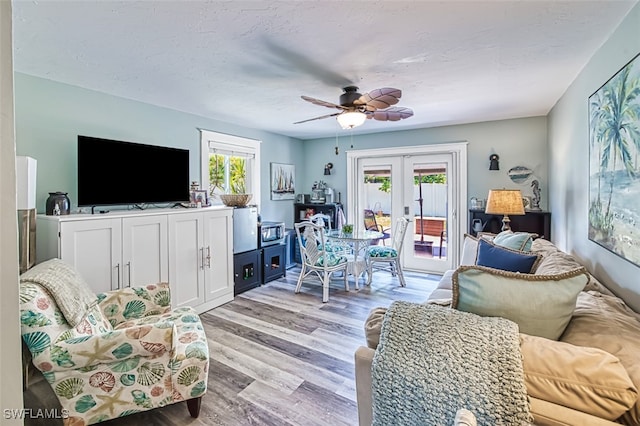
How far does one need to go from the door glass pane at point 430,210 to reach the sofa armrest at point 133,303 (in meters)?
4.00

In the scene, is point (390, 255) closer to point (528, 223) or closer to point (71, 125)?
point (528, 223)

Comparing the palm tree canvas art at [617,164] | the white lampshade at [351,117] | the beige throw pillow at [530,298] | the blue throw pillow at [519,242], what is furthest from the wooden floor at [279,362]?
the white lampshade at [351,117]

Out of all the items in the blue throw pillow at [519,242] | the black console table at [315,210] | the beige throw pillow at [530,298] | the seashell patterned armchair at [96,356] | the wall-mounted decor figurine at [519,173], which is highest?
the wall-mounted decor figurine at [519,173]

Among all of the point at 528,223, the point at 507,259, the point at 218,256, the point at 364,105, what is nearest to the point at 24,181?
the point at 218,256

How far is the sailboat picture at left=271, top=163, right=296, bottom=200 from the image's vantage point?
5.41 metres

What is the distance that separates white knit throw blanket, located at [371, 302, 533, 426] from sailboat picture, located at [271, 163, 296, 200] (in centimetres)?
443

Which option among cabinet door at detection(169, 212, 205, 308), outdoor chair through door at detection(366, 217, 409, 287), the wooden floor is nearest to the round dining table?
outdoor chair through door at detection(366, 217, 409, 287)

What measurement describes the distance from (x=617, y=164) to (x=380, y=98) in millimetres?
1579

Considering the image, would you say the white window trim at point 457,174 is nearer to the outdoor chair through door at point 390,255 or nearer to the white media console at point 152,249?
the outdoor chair through door at point 390,255

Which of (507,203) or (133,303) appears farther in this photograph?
(507,203)

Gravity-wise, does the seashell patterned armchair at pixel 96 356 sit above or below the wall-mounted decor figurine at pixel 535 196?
below

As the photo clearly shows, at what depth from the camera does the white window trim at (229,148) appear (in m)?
4.14

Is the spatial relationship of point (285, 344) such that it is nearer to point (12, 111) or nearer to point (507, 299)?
point (507, 299)

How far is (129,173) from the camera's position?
10.4 feet
